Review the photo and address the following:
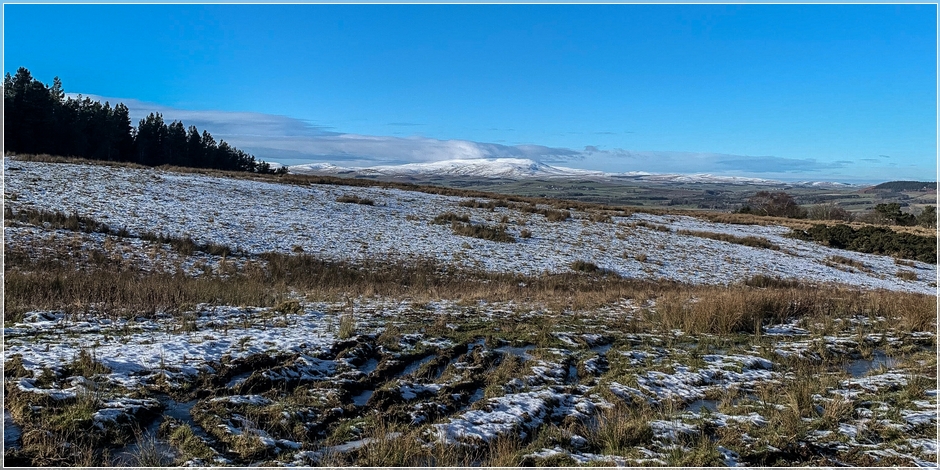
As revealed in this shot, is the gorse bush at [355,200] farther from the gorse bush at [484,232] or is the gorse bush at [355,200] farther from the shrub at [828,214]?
the shrub at [828,214]

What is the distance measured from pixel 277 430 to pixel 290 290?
27.3ft

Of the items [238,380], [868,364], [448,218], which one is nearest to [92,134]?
[448,218]

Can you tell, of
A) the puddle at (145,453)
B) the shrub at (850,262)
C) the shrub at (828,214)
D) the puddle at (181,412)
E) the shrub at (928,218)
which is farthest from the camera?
the shrub at (828,214)

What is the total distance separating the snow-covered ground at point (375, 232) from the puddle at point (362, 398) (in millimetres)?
12710

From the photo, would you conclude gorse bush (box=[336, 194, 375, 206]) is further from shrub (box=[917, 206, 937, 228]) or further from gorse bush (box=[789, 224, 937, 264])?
shrub (box=[917, 206, 937, 228])

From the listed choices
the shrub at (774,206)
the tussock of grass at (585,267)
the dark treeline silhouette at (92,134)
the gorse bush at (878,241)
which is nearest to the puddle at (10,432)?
the tussock of grass at (585,267)

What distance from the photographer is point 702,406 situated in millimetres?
6184

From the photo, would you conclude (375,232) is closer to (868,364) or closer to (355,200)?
(355,200)

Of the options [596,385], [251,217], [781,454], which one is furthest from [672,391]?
[251,217]

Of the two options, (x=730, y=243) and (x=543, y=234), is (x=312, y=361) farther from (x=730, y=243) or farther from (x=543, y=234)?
(x=730, y=243)

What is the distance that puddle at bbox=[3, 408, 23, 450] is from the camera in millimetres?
4348

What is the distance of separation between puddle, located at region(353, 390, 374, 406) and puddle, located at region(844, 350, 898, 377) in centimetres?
700

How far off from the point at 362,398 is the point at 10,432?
3.21 metres

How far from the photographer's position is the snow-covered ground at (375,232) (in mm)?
20031
